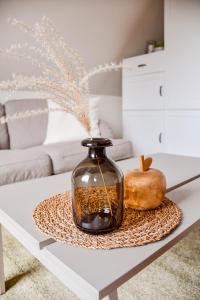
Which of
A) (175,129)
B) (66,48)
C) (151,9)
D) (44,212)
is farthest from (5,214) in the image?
(151,9)

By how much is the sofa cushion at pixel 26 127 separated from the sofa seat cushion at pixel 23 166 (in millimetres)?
446

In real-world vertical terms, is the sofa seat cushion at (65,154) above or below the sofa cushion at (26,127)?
below

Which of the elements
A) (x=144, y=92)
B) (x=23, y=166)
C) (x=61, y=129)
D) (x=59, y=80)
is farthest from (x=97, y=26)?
(x=59, y=80)

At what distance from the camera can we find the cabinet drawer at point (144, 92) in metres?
2.85

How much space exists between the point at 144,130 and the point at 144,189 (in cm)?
237

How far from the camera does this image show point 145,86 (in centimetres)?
297

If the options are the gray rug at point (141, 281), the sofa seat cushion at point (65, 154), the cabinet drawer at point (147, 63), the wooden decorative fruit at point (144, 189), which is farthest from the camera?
the cabinet drawer at point (147, 63)

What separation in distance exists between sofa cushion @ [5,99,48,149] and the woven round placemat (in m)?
1.63

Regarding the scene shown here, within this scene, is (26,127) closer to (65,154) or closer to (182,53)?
(65,154)

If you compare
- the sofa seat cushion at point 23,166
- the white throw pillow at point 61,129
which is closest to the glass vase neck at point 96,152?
the sofa seat cushion at point 23,166

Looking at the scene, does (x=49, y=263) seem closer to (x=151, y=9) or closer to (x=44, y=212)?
(x=44, y=212)

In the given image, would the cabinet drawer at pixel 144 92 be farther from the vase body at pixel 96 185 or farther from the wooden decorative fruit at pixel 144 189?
the vase body at pixel 96 185

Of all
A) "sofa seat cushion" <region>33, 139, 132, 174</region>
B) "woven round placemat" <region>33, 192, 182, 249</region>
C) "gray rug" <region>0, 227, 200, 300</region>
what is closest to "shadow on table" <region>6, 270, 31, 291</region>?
"gray rug" <region>0, 227, 200, 300</region>

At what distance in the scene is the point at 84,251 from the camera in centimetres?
58
